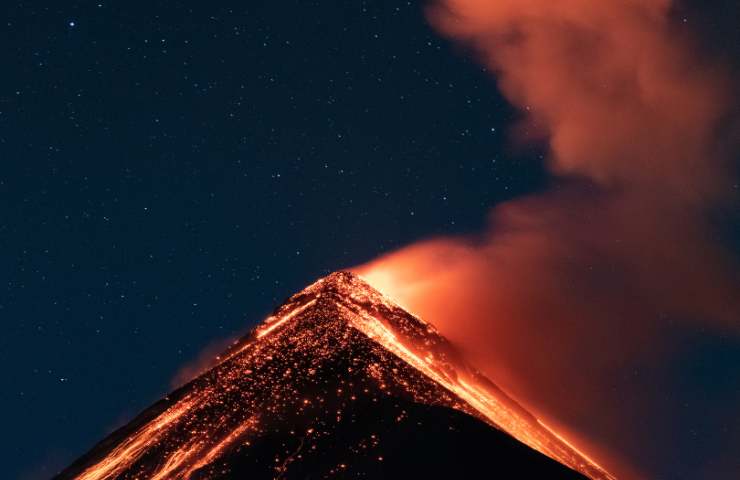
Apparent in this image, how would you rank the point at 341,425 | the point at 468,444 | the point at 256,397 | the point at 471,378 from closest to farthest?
1. the point at 468,444
2. the point at 341,425
3. the point at 256,397
4. the point at 471,378

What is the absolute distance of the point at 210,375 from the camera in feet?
114

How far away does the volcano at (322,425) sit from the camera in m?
18.7

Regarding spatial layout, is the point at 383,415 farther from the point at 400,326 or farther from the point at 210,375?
the point at 400,326

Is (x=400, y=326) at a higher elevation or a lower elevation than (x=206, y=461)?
higher

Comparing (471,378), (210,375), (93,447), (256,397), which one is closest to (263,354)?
(210,375)

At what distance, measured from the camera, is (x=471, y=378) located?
4597 centimetres

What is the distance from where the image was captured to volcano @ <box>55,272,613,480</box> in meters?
18.7

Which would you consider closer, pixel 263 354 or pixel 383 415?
pixel 383 415

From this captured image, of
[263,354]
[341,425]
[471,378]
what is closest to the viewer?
[341,425]

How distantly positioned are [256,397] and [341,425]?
7045 mm

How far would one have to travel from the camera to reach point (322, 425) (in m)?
21.7

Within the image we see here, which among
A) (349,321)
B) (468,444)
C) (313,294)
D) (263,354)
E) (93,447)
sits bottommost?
(93,447)

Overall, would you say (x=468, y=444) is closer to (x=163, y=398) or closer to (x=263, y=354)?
(x=263, y=354)

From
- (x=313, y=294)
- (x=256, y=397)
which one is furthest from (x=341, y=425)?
(x=313, y=294)
